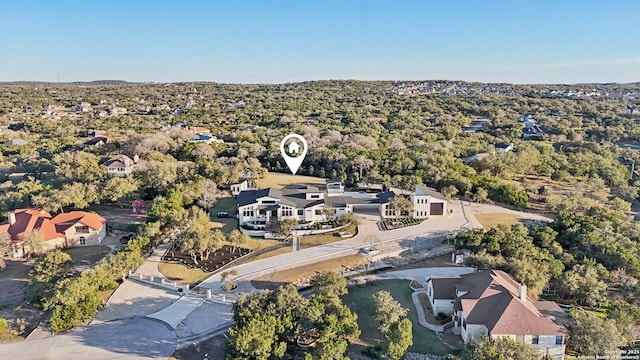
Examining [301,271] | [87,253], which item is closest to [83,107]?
[87,253]

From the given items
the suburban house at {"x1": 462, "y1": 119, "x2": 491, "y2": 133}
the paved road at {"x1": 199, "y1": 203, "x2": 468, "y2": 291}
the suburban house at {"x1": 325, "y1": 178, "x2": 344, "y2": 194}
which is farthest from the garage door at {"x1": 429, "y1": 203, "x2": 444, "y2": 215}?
the suburban house at {"x1": 462, "y1": 119, "x2": 491, "y2": 133}

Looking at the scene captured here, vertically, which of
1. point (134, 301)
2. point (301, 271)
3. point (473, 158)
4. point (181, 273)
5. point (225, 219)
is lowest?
point (134, 301)

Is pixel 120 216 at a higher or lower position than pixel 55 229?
lower

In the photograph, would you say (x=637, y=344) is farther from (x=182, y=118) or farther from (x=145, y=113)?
(x=145, y=113)

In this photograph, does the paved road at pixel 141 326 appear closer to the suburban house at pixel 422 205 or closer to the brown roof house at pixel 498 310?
the brown roof house at pixel 498 310

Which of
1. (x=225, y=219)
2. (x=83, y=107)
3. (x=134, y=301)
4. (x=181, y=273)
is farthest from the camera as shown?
(x=83, y=107)

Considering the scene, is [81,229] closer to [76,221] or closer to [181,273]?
[76,221]

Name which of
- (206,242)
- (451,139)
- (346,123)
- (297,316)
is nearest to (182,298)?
(206,242)
